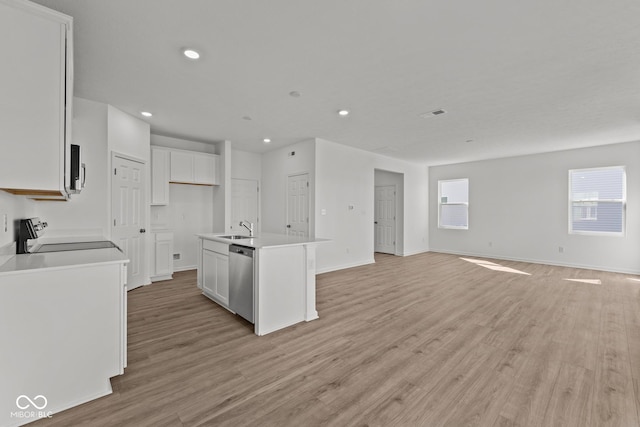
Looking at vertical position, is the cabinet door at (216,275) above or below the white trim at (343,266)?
above

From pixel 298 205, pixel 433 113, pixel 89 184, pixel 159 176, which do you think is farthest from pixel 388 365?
pixel 159 176

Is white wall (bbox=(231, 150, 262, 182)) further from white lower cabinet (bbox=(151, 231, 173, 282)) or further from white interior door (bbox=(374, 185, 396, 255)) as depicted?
white interior door (bbox=(374, 185, 396, 255))

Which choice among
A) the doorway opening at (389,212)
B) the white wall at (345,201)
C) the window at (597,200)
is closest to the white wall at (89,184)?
the white wall at (345,201)

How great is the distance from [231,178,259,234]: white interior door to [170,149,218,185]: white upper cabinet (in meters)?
0.62

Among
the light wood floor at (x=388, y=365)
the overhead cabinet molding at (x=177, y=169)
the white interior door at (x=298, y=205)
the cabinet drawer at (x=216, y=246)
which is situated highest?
the overhead cabinet molding at (x=177, y=169)

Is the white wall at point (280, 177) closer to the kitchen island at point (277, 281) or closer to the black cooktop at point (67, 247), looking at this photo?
the kitchen island at point (277, 281)

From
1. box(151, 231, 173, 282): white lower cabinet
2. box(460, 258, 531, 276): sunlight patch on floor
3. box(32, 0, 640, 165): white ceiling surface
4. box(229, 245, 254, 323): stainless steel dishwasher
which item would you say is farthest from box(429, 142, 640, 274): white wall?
box(151, 231, 173, 282): white lower cabinet

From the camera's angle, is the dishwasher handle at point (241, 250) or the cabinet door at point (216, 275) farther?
the cabinet door at point (216, 275)

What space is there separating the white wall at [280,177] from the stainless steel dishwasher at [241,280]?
2426 millimetres

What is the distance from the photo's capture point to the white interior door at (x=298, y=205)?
5.62 metres

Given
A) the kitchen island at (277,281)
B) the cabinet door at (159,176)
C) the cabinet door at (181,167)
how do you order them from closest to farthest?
the kitchen island at (277,281) → the cabinet door at (159,176) → the cabinet door at (181,167)

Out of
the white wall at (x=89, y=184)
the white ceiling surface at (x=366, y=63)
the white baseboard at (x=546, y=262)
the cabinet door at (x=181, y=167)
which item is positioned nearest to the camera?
the white ceiling surface at (x=366, y=63)

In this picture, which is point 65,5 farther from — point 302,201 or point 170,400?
point 302,201

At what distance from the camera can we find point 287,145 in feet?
20.1
